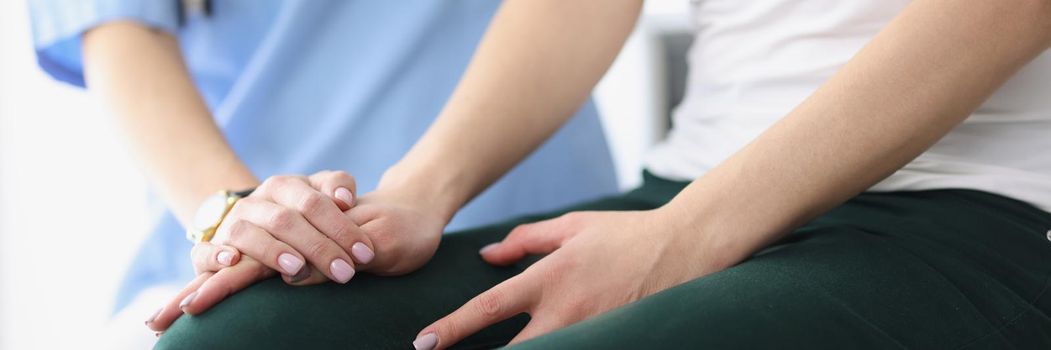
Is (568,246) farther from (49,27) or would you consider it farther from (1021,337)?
(49,27)

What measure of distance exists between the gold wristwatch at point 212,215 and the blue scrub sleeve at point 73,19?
1.23ft

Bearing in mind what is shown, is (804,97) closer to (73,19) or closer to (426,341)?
(426,341)

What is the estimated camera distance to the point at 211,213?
865mm

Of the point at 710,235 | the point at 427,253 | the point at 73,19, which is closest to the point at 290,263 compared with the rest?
the point at 427,253

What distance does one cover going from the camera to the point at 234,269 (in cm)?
77

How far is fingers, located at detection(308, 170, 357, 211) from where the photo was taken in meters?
0.83

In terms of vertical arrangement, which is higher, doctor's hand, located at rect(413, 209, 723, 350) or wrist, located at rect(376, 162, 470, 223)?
wrist, located at rect(376, 162, 470, 223)

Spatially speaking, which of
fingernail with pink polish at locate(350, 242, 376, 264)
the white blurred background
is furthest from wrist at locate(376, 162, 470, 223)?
the white blurred background

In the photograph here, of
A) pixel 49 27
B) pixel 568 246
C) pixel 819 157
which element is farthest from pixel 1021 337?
pixel 49 27

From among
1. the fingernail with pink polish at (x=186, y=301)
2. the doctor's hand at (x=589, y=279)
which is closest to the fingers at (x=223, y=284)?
the fingernail with pink polish at (x=186, y=301)

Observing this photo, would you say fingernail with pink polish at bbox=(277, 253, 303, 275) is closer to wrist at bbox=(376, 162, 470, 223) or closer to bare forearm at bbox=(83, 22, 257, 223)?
wrist at bbox=(376, 162, 470, 223)

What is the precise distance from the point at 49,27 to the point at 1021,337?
996 mm

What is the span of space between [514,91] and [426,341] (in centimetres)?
32

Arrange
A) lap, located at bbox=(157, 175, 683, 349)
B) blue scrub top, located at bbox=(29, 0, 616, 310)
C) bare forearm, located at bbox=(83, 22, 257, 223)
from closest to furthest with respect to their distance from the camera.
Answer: lap, located at bbox=(157, 175, 683, 349) < bare forearm, located at bbox=(83, 22, 257, 223) < blue scrub top, located at bbox=(29, 0, 616, 310)
